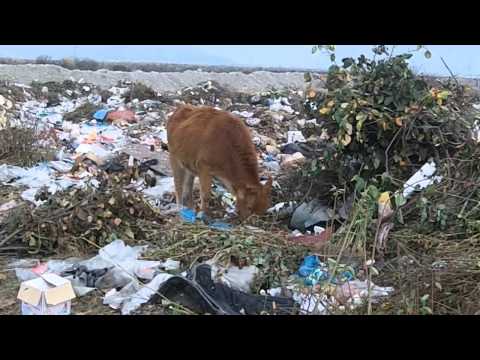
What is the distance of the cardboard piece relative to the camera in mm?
4852

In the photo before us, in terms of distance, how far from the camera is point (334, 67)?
698 centimetres

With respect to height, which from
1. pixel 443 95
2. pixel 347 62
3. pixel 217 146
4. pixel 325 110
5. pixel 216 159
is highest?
pixel 347 62

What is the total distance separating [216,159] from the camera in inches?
289

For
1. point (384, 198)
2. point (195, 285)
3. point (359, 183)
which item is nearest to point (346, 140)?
point (359, 183)

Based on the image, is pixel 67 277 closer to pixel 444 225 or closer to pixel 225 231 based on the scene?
pixel 225 231

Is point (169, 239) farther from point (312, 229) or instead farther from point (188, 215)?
point (312, 229)

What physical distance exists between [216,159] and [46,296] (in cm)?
296

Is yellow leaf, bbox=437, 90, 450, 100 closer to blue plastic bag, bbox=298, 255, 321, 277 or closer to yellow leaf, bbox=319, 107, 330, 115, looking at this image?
yellow leaf, bbox=319, 107, 330, 115

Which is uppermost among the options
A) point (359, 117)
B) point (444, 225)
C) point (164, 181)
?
point (359, 117)

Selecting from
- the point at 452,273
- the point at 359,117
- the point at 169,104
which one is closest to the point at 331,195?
the point at 359,117

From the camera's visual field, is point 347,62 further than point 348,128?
Yes

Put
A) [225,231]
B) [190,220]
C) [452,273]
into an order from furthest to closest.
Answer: [190,220] → [225,231] → [452,273]

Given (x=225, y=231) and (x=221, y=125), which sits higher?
(x=221, y=125)

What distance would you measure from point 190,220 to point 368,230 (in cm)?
197
